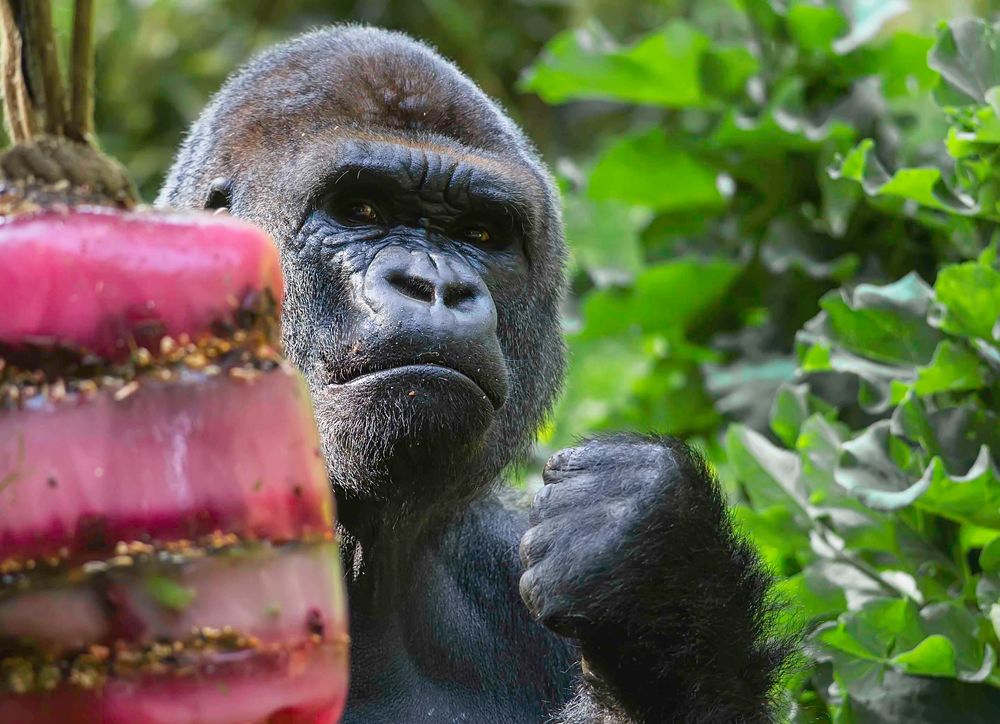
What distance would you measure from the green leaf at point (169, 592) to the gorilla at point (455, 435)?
928 millimetres

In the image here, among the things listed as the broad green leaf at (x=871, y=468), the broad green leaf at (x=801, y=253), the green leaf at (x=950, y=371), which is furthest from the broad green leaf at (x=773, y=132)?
the broad green leaf at (x=871, y=468)

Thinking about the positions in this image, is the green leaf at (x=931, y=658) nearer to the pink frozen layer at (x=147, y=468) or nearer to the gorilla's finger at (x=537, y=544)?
the gorilla's finger at (x=537, y=544)

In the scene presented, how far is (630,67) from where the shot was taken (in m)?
4.17

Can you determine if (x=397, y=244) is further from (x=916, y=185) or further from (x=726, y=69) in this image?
(x=726, y=69)

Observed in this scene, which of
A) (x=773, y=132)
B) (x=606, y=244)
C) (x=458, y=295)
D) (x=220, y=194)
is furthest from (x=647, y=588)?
(x=606, y=244)

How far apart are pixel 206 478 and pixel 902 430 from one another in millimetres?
1754

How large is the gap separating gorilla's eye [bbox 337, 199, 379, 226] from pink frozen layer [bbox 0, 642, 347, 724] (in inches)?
55.0

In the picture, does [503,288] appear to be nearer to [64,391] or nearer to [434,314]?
[434,314]

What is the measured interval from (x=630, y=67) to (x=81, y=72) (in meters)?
3.14

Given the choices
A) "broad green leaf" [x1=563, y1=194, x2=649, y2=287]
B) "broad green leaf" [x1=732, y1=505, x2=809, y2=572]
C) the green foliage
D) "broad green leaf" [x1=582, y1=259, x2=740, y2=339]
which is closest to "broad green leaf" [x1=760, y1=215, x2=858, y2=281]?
the green foliage

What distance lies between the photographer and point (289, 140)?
2.64m

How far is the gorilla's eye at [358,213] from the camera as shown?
8.15 ft

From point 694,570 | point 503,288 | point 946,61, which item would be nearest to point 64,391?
point 694,570

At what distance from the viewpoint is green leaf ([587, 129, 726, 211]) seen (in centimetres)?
422
